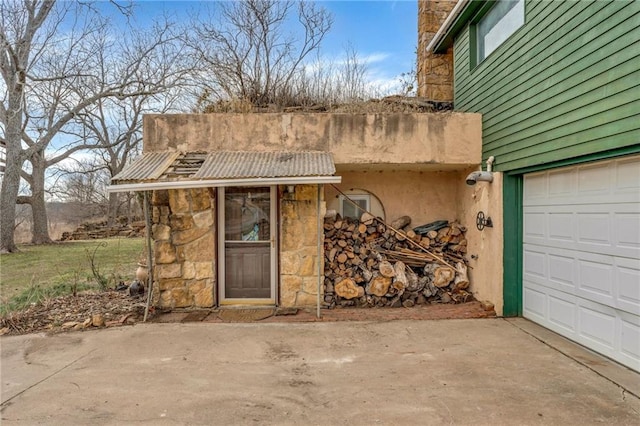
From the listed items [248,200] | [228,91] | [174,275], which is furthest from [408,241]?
[228,91]

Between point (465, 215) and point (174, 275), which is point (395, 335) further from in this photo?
point (174, 275)

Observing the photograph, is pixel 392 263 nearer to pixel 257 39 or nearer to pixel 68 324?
pixel 68 324

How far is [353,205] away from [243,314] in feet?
10.0

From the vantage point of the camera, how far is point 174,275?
6.14m

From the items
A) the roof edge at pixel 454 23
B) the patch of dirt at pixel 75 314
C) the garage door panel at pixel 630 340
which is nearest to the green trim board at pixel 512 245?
the garage door panel at pixel 630 340

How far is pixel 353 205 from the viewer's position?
25.0ft

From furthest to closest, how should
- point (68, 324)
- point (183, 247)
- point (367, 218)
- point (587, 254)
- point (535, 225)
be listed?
point (367, 218)
point (183, 247)
point (68, 324)
point (535, 225)
point (587, 254)

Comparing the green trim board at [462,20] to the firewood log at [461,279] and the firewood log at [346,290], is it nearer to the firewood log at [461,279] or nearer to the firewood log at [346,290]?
the firewood log at [461,279]

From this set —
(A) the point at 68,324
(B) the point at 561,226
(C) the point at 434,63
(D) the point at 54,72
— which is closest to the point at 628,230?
(B) the point at 561,226

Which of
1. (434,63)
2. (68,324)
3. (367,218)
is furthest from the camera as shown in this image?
(434,63)

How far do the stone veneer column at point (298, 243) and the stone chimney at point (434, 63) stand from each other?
4303 millimetres

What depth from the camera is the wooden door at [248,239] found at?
20.8 ft

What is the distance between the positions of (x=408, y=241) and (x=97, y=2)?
12133mm

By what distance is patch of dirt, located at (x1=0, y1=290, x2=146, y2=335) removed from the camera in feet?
17.9
